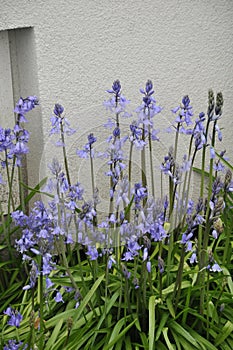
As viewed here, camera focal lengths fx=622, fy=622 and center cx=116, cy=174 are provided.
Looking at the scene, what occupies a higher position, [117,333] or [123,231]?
[123,231]

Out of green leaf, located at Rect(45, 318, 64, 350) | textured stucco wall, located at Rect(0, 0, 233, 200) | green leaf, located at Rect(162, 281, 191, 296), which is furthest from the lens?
textured stucco wall, located at Rect(0, 0, 233, 200)

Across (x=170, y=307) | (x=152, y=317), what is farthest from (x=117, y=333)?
(x=170, y=307)

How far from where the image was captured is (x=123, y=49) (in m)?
3.78

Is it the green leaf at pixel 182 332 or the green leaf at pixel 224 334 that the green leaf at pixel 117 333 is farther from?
the green leaf at pixel 224 334

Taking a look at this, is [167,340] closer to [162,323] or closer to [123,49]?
[162,323]

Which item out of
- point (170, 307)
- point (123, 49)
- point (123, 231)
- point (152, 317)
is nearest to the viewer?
point (152, 317)

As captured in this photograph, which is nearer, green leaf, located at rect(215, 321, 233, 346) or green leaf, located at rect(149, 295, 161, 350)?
green leaf, located at rect(149, 295, 161, 350)

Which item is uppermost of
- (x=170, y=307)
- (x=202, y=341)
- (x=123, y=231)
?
(x=123, y=231)

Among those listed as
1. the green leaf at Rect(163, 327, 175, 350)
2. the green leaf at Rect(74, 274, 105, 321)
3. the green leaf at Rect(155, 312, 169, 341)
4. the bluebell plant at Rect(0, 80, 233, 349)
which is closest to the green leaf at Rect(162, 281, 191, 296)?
the bluebell plant at Rect(0, 80, 233, 349)

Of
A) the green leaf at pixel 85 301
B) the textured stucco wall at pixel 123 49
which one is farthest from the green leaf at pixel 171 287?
the textured stucco wall at pixel 123 49

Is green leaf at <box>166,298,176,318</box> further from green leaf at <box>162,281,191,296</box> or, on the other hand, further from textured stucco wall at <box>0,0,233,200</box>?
textured stucco wall at <box>0,0,233,200</box>

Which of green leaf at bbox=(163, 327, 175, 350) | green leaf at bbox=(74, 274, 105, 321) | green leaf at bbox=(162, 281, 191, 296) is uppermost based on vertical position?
green leaf at bbox=(74, 274, 105, 321)

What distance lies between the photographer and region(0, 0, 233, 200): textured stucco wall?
352 cm

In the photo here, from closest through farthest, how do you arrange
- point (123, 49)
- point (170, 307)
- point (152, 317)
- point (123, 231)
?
point (152, 317)
point (170, 307)
point (123, 231)
point (123, 49)
